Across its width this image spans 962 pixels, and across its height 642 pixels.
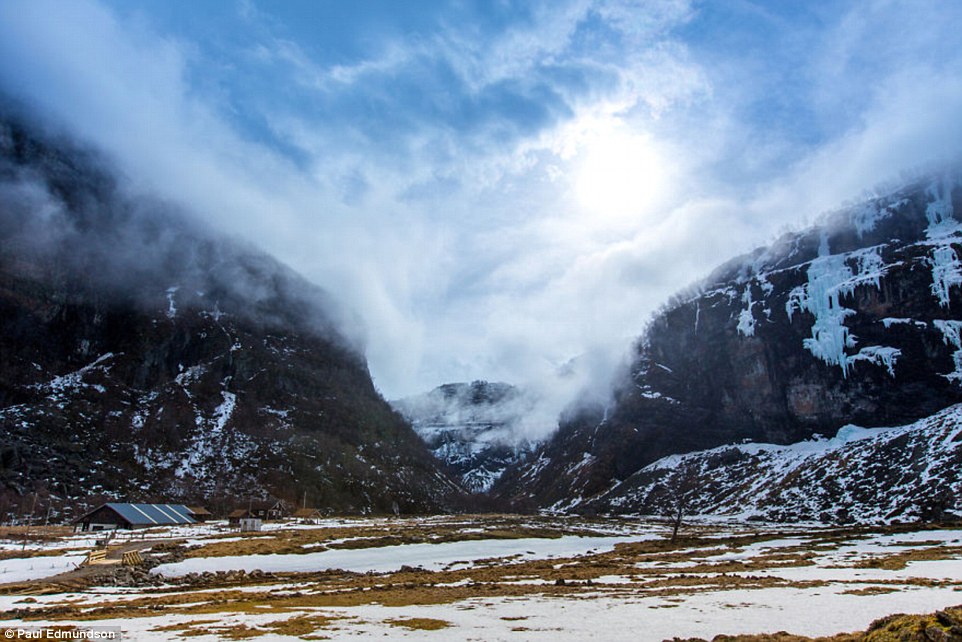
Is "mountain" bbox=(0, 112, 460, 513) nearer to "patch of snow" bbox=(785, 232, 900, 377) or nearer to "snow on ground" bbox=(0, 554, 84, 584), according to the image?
"snow on ground" bbox=(0, 554, 84, 584)

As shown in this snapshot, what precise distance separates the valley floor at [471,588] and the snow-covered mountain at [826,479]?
37484 millimetres

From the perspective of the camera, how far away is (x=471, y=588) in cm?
3750

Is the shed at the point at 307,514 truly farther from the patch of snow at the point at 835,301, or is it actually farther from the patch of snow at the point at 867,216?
the patch of snow at the point at 867,216

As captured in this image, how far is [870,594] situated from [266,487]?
140m

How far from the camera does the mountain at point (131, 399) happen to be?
427 ft

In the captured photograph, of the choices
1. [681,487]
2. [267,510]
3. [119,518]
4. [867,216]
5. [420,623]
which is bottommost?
[681,487]

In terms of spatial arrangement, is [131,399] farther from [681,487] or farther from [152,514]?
[681,487]

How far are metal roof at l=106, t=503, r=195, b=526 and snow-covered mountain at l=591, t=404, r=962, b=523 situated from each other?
11374cm

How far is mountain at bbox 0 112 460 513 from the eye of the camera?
13025cm

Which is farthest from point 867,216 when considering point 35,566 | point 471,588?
point 35,566

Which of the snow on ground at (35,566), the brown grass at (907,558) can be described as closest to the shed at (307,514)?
the snow on ground at (35,566)

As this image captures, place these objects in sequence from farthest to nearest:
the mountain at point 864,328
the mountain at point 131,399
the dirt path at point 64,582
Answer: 1. the mountain at point 864,328
2. the mountain at point 131,399
3. the dirt path at point 64,582

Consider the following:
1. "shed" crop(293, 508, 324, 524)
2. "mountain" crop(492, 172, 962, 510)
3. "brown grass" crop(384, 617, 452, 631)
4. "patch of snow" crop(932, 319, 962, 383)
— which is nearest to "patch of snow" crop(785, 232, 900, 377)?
"mountain" crop(492, 172, 962, 510)

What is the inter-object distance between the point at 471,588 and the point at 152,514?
283 feet
